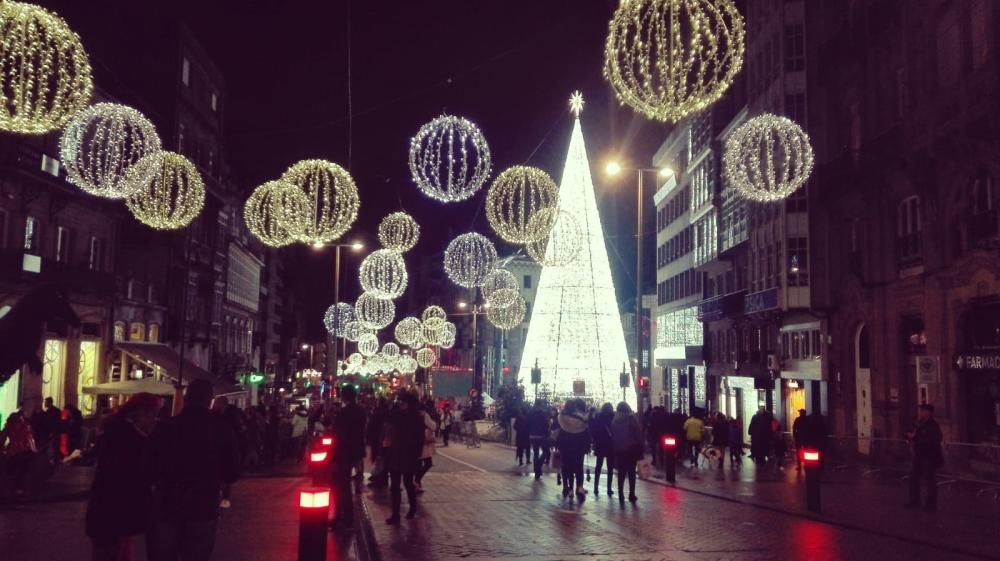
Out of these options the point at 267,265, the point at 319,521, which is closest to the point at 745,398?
the point at 319,521

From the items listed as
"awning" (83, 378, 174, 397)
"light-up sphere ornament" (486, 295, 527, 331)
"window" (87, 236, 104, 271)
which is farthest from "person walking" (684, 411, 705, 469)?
"window" (87, 236, 104, 271)

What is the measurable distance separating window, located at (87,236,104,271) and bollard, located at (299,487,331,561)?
100.0ft

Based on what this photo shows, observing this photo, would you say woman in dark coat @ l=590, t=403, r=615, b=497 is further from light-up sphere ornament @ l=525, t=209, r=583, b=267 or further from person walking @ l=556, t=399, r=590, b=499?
light-up sphere ornament @ l=525, t=209, r=583, b=267

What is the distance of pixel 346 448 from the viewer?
14.6 m

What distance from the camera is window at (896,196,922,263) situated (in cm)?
2777

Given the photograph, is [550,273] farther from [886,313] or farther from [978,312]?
[978,312]

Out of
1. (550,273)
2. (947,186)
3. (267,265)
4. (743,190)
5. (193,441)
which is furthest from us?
(267,265)

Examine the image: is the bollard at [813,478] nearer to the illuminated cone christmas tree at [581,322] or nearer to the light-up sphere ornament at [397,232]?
the light-up sphere ornament at [397,232]

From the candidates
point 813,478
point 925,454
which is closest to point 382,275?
point 813,478

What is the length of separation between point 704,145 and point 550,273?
556 inches

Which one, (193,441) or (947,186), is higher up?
(947,186)

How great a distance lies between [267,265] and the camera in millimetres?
100312

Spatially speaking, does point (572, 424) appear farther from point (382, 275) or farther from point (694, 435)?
point (382, 275)

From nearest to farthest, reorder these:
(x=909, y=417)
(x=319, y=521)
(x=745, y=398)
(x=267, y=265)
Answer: (x=319, y=521) < (x=909, y=417) < (x=745, y=398) < (x=267, y=265)
